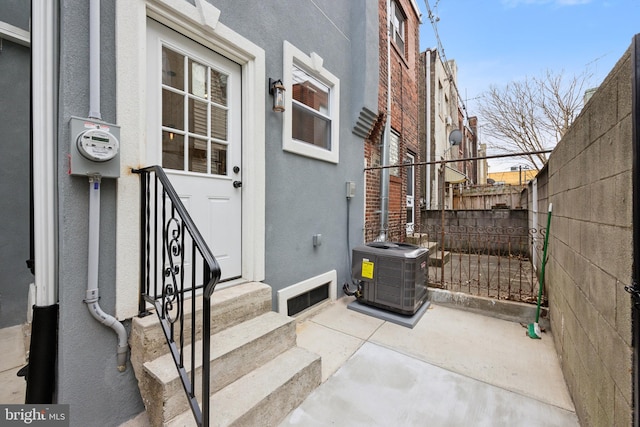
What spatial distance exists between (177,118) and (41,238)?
3.98 ft

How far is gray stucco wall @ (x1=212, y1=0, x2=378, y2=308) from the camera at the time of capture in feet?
9.25

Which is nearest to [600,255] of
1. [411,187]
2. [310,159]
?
[310,159]

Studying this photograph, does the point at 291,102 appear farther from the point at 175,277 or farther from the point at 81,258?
the point at 81,258

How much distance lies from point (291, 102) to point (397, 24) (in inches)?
200

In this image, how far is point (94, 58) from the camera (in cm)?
164

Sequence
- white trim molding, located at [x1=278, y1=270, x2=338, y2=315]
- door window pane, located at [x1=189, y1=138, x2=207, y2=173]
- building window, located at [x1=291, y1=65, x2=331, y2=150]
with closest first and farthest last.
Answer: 1. door window pane, located at [x1=189, y1=138, x2=207, y2=173]
2. white trim molding, located at [x1=278, y1=270, x2=338, y2=315]
3. building window, located at [x1=291, y1=65, x2=331, y2=150]

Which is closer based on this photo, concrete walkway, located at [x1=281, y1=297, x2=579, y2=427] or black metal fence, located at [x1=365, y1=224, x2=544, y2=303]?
concrete walkway, located at [x1=281, y1=297, x2=579, y2=427]

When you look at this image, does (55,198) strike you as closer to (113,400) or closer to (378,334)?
(113,400)

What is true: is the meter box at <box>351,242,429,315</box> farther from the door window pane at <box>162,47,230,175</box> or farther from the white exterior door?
the door window pane at <box>162,47,230,175</box>

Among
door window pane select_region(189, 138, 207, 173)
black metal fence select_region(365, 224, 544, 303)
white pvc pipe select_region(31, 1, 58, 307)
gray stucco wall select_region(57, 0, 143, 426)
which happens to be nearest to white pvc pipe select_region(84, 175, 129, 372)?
gray stucco wall select_region(57, 0, 143, 426)

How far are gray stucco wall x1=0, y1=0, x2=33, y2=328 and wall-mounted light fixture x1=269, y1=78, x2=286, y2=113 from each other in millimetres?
2682

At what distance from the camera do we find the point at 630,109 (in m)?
1.10

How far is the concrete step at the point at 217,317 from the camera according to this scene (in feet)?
5.56

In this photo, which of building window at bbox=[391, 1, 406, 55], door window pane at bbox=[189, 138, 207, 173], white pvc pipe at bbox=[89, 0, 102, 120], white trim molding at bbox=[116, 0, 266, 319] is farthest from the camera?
building window at bbox=[391, 1, 406, 55]
